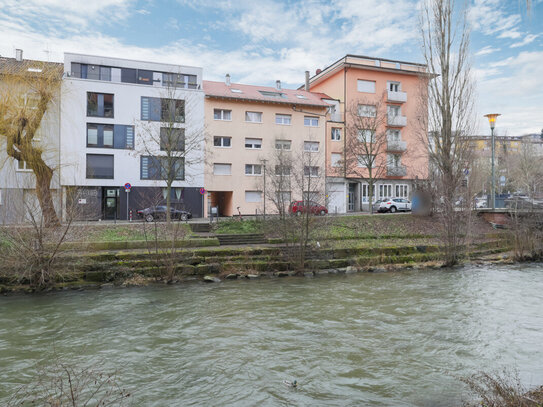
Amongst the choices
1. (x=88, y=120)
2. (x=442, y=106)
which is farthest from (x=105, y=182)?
(x=442, y=106)

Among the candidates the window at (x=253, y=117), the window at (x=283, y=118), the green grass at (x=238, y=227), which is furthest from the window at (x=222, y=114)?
the green grass at (x=238, y=227)

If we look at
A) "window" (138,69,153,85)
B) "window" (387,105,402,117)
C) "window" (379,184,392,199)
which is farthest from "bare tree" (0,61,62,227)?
"window" (387,105,402,117)

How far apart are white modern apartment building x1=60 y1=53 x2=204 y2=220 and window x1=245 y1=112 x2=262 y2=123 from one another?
14.1ft

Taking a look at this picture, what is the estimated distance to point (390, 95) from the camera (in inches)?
1560

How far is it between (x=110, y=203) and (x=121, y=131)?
5.95 meters

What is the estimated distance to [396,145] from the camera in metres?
37.3

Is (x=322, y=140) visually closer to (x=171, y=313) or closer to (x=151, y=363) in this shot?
(x=171, y=313)

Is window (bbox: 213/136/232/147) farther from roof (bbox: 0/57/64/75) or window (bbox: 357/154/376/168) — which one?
roof (bbox: 0/57/64/75)

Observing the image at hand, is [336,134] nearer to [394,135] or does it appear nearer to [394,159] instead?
[394,159]

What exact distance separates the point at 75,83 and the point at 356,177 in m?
25.3

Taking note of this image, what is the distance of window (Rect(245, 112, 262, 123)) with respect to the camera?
117ft

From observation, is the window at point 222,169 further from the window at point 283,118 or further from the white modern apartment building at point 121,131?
the window at point 283,118

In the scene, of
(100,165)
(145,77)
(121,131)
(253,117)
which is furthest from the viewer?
(253,117)

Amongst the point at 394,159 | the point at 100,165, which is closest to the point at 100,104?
the point at 100,165
